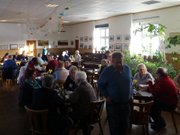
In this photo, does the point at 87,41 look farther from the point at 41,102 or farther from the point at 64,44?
the point at 41,102

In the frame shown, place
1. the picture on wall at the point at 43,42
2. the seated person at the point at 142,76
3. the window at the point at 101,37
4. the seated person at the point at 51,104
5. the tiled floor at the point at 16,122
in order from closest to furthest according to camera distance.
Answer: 1. the seated person at the point at 51,104
2. the tiled floor at the point at 16,122
3. the seated person at the point at 142,76
4. the window at the point at 101,37
5. the picture on wall at the point at 43,42

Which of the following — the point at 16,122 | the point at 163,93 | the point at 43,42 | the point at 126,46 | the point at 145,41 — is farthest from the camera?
the point at 43,42

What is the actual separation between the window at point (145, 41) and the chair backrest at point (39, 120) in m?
6.37

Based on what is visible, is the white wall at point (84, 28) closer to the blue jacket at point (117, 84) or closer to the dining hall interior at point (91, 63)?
the dining hall interior at point (91, 63)

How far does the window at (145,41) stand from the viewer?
9.21 meters

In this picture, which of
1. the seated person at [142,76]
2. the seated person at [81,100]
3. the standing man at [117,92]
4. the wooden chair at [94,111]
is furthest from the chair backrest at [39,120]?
the seated person at [142,76]

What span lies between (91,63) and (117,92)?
28.5 feet

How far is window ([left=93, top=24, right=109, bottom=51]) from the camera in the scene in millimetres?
13414

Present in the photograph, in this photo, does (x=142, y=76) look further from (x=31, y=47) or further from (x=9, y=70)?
(x=31, y=47)

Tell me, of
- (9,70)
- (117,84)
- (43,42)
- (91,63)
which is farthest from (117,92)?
(43,42)

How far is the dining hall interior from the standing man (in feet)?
0.06

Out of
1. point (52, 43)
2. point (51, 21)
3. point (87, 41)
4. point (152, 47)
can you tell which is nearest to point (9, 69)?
point (51, 21)

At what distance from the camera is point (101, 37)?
46.2 feet

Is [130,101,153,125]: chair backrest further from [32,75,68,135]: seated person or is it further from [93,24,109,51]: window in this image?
[93,24,109,51]: window
